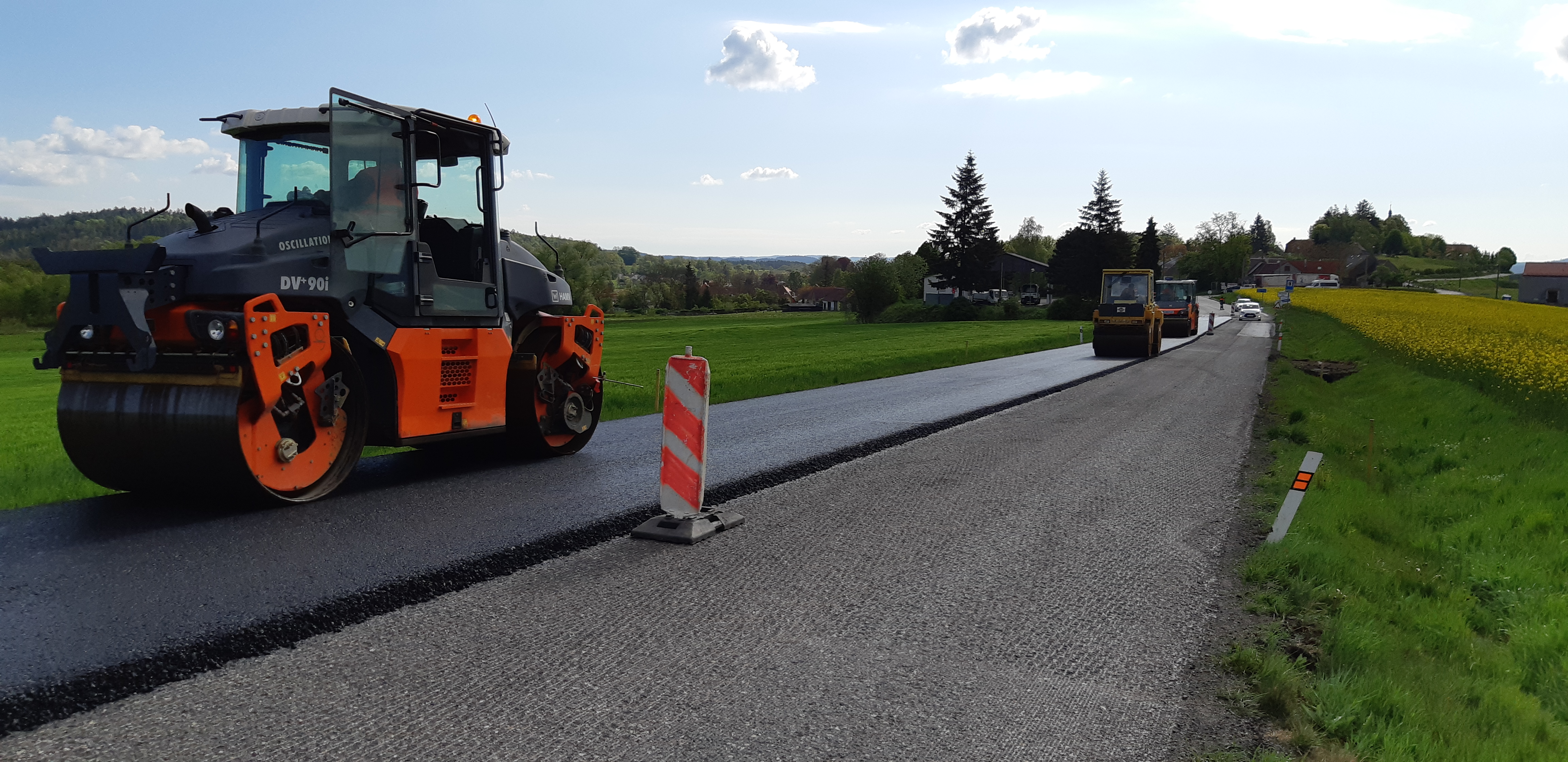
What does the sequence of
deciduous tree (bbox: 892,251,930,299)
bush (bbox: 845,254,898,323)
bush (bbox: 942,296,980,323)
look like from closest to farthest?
bush (bbox: 942,296,980,323) < bush (bbox: 845,254,898,323) < deciduous tree (bbox: 892,251,930,299)

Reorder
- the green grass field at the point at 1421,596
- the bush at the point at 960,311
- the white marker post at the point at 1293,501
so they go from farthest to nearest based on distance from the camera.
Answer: the bush at the point at 960,311, the white marker post at the point at 1293,501, the green grass field at the point at 1421,596

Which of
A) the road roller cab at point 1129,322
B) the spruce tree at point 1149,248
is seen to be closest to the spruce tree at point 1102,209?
the spruce tree at point 1149,248

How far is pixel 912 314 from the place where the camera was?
222 feet

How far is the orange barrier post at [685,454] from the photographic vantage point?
625 cm

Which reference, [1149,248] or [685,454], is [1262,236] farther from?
[685,454]

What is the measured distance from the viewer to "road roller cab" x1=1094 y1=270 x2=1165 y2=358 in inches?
1019

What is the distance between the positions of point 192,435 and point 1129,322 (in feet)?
78.4

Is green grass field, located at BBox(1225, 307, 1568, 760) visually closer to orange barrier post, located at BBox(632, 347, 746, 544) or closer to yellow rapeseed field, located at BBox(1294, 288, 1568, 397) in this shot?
yellow rapeseed field, located at BBox(1294, 288, 1568, 397)

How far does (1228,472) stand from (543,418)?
20.9ft

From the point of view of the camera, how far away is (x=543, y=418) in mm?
8742

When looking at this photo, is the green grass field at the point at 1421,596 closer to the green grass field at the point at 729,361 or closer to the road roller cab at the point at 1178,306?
the green grass field at the point at 729,361

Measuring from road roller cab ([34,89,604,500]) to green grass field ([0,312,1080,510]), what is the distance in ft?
6.10

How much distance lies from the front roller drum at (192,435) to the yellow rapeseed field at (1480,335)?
554 inches

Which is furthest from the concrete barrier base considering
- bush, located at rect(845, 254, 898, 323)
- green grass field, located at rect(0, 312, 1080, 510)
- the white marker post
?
bush, located at rect(845, 254, 898, 323)
